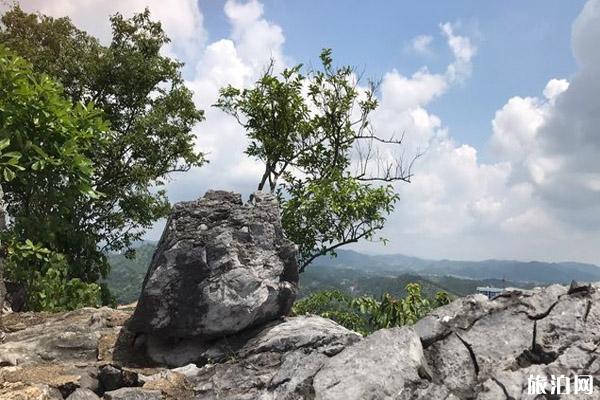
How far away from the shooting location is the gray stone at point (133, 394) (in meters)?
8.30

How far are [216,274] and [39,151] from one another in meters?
4.80

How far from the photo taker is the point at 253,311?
11406mm

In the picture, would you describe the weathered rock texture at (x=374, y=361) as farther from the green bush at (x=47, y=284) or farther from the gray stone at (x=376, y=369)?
the green bush at (x=47, y=284)

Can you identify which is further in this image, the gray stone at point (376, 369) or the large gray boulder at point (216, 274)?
the large gray boulder at point (216, 274)

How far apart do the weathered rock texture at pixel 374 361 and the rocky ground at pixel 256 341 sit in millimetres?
23

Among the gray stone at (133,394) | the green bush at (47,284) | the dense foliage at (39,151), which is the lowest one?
the gray stone at (133,394)

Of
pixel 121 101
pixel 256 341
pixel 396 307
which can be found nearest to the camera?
pixel 256 341

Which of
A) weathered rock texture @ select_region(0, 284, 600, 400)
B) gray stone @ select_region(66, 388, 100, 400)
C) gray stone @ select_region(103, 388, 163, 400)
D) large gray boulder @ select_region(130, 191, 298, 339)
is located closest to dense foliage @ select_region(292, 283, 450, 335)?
large gray boulder @ select_region(130, 191, 298, 339)

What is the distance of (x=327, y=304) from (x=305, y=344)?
7.79 metres

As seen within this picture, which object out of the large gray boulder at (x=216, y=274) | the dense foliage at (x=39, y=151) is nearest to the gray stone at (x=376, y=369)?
the large gray boulder at (x=216, y=274)

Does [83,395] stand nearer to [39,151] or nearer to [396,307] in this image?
[39,151]

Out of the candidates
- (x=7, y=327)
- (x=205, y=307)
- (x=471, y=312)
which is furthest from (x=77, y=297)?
(x=471, y=312)

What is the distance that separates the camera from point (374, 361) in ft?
27.6

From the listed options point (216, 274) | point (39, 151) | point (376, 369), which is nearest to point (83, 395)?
point (216, 274)
